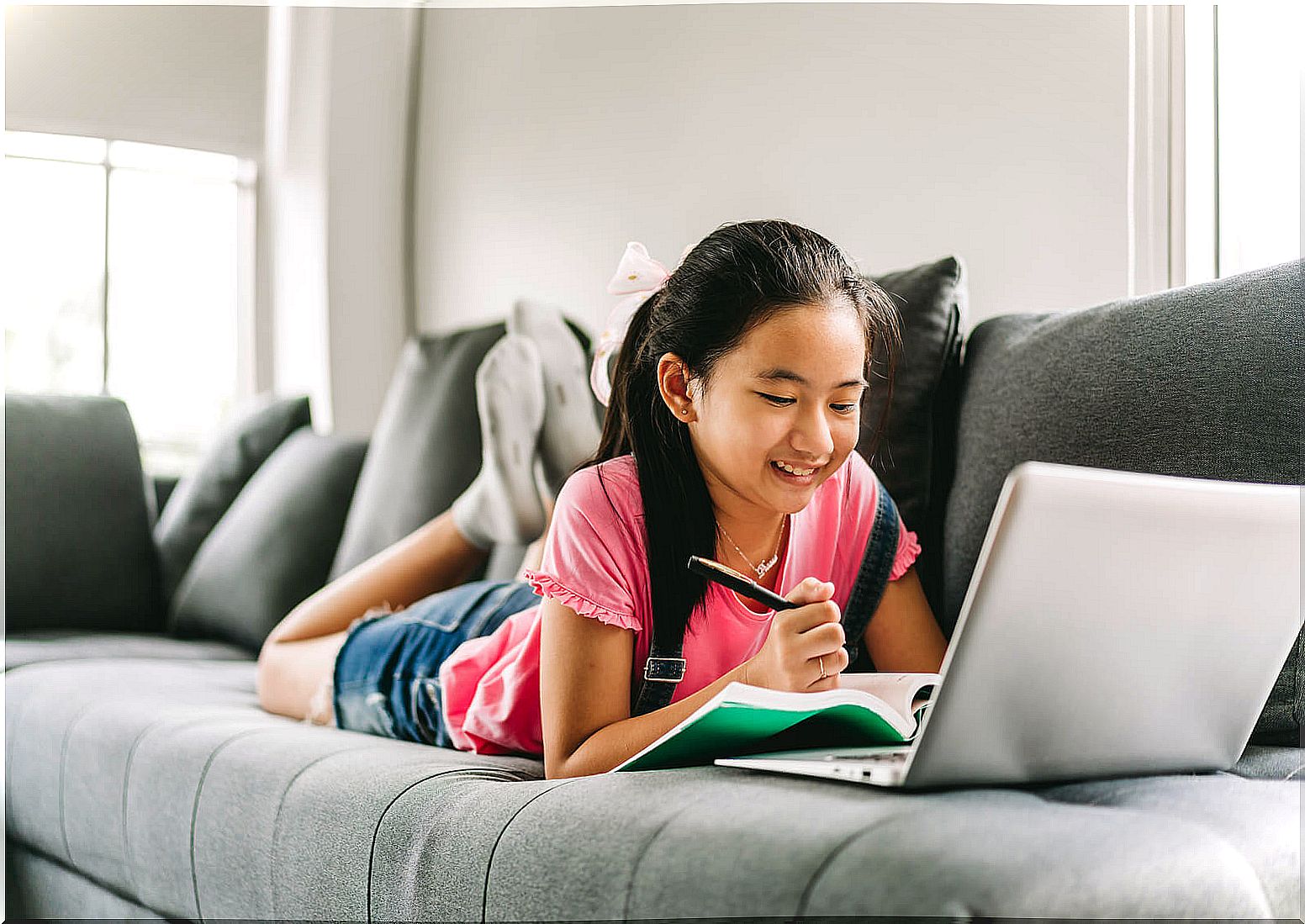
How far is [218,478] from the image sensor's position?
2600mm

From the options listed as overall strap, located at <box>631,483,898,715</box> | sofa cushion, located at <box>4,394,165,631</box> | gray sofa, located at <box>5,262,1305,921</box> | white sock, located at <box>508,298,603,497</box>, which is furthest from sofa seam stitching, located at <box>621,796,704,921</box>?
sofa cushion, located at <box>4,394,165,631</box>

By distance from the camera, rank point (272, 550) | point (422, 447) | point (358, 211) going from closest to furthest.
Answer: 1. point (422, 447)
2. point (272, 550)
3. point (358, 211)

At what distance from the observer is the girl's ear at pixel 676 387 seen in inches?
42.0

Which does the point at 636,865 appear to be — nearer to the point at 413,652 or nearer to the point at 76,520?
the point at 413,652

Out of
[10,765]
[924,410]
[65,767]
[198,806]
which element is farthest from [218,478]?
[924,410]

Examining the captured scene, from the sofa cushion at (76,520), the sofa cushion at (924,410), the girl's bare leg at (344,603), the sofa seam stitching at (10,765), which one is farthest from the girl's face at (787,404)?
the sofa cushion at (76,520)

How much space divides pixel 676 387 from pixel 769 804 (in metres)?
0.44

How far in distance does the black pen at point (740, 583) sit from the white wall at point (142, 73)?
3.53 metres

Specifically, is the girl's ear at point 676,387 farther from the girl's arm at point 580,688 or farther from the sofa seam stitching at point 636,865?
the sofa seam stitching at point 636,865

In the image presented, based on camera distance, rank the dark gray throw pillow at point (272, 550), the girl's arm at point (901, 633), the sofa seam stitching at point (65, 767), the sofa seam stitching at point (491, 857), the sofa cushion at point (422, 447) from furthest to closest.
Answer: the dark gray throw pillow at point (272, 550)
the sofa cushion at point (422, 447)
the sofa seam stitching at point (65, 767)
the girl's arm at point (901, 633)
the sofa seam stitching at point (491, 857)

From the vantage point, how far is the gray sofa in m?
0.64

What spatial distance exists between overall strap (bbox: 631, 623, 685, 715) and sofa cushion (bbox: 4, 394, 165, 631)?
1.70m

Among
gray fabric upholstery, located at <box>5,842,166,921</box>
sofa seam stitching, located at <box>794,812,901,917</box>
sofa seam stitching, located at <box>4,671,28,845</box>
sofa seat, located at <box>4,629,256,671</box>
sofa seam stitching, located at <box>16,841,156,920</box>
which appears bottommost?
gray fabric upholstery, located at <box>5,842,166,921</box>

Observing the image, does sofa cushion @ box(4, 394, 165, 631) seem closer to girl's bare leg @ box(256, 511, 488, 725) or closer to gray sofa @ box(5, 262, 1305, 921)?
gray sofa @ box(5, 262, 1305, 921)
